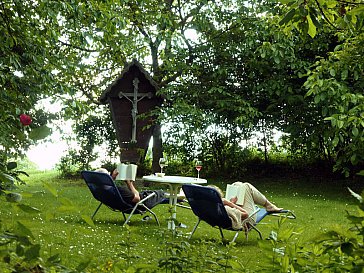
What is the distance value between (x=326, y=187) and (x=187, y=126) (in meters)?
3.42

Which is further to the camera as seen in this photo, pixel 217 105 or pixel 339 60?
pixel 217 105

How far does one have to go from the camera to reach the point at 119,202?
7586 millimetres

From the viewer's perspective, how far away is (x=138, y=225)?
7879 mm

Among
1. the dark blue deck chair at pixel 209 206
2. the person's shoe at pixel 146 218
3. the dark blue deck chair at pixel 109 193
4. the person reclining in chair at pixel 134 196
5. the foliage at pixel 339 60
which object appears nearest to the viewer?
the foliage at pixel 339 60

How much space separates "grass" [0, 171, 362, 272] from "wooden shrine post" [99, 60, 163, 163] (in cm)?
105

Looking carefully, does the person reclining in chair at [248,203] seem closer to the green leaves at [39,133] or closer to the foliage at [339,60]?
the foliage at [339,60]

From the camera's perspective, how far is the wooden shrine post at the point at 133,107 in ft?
46.2

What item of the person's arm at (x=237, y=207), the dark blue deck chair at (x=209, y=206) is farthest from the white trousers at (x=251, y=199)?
the dark blue deck chair at (x=209, y=206)

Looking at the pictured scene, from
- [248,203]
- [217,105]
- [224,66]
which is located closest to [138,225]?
[248,203]

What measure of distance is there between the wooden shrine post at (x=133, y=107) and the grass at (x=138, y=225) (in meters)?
1.05

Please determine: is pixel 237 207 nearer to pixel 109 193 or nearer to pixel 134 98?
pixel 109 193

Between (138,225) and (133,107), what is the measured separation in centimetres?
653

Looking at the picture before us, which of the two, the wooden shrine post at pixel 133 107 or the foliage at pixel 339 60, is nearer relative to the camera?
the foliage at pixel 339 60

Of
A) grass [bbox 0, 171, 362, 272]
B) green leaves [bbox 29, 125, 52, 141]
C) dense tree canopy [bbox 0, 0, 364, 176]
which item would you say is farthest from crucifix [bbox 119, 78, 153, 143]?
green leaves [bbox 29, 125, 52, 141]
